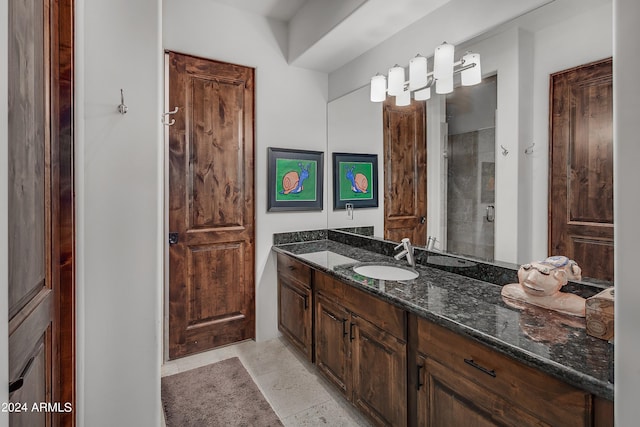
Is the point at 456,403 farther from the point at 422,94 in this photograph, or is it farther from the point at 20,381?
the point at 422,94

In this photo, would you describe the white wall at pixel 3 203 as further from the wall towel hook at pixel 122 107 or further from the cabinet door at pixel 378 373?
the cabinet door at pixel 378 373

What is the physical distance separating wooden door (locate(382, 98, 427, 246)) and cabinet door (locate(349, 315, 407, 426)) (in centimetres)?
77

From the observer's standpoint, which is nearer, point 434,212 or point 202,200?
point 434,212

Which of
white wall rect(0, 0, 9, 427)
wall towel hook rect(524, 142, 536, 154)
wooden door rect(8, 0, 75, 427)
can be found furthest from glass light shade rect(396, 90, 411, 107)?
white wall rect(0, 0, 9, 427)

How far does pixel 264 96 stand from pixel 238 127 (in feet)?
1.18

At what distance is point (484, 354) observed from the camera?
1.13 metres

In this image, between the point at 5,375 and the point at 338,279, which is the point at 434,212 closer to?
the point at 338,279

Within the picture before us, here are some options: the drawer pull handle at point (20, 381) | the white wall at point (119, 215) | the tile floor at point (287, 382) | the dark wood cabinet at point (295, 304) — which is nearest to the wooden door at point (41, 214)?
the drawer pull handle at point (20, 381)

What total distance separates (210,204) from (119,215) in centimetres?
128

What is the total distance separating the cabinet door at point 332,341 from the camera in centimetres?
193

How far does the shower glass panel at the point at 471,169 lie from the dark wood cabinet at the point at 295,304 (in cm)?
104

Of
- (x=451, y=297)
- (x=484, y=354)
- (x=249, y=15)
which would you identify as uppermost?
(x=249, y=15)

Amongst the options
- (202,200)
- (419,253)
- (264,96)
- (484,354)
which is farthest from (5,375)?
(264,96)

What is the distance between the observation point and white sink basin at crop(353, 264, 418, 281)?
78.5 inches
